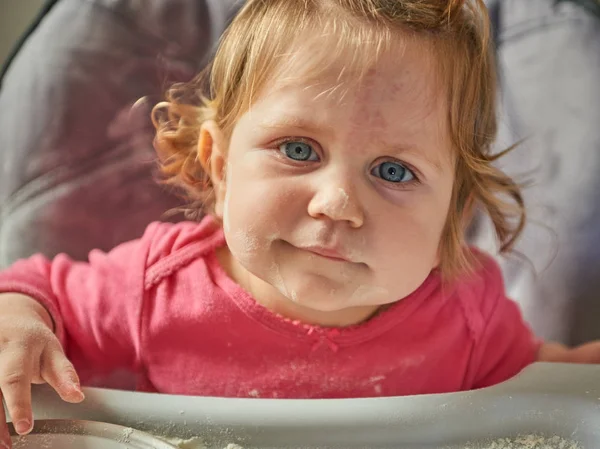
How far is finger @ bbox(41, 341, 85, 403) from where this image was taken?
0.56 meters

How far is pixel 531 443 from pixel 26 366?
0.36m

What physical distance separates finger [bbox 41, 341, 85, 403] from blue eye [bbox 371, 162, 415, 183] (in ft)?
0.83

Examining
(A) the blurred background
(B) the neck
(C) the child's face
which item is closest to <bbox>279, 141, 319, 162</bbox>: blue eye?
(C) the child's face

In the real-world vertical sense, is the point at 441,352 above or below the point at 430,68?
below

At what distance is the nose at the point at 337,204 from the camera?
0.54 metres

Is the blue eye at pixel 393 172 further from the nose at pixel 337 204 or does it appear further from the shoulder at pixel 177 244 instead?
the shoulder at pixel 177 244

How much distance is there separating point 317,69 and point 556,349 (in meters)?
0.38

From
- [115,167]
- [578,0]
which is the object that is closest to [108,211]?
[115,167]

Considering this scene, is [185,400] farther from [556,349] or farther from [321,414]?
[556,349]

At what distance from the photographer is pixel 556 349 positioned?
0.75 metres

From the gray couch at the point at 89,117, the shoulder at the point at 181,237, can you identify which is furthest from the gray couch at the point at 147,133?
the shoulder at the point at 181,237

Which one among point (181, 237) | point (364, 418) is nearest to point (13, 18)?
point (181, 237)

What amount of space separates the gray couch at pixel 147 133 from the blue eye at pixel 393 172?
10.0 inches

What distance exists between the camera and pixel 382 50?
55 cm
